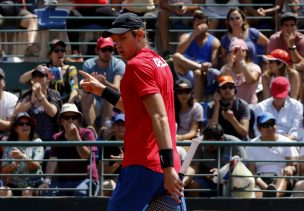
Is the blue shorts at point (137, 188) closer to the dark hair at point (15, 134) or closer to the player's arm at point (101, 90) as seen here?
the player's arm at point (101, 90)

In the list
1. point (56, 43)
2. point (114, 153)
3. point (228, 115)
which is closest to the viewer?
point (114, 153)

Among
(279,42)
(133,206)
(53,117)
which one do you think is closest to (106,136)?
(53,117)

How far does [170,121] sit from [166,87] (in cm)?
22

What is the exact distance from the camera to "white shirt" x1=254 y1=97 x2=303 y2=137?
12.0 metres

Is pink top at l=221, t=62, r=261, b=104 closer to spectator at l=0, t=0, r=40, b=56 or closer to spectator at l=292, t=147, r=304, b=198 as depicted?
spectator at l=292, t=147, r=304, b=198

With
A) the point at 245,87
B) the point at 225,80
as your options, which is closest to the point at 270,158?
the point at 225,80

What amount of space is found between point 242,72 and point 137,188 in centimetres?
642

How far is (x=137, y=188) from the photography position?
6.33 meters

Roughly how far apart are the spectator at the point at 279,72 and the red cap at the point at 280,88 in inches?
24.2

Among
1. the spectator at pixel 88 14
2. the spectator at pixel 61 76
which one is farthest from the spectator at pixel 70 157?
the spectator at pixel 88 14

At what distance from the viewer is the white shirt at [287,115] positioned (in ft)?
39.3

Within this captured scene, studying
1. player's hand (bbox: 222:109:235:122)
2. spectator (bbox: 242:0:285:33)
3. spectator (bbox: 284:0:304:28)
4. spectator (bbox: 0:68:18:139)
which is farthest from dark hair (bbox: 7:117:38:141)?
spectator (bbox: 284:0:304:28)

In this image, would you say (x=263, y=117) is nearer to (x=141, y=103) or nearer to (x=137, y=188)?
(x=137, y=188)

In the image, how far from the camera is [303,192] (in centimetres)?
1085
